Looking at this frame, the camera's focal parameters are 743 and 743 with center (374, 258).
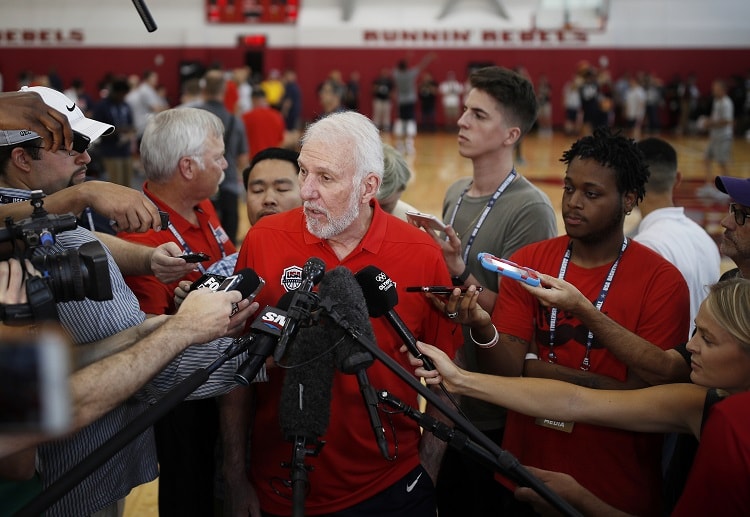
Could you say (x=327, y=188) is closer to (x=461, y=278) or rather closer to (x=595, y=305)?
(x=461, y=278)

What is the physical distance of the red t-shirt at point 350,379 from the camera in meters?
2.48

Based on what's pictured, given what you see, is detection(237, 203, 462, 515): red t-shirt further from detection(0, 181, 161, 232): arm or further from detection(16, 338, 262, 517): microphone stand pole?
detection(16, 338, 262, 517): microphone stand pole

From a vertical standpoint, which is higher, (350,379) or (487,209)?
(487,209)

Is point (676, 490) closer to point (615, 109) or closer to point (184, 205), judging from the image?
point (184, 205)

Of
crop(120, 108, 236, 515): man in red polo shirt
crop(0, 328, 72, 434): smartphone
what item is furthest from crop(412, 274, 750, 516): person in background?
crop(0, 328, 72, 434): smartphone

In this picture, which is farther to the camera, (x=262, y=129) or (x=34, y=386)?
(x=262, y=129)

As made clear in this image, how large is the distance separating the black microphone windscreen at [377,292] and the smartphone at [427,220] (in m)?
0.85

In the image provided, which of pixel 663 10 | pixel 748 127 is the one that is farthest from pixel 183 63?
pixel 748 127

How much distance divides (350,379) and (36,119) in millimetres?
1254

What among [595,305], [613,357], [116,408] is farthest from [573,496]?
[116,408]

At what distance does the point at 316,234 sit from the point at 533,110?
5.70 ft

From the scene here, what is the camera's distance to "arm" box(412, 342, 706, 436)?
238 centimetres

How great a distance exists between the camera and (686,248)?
3.68 metres

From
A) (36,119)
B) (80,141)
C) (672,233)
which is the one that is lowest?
(672,233)
